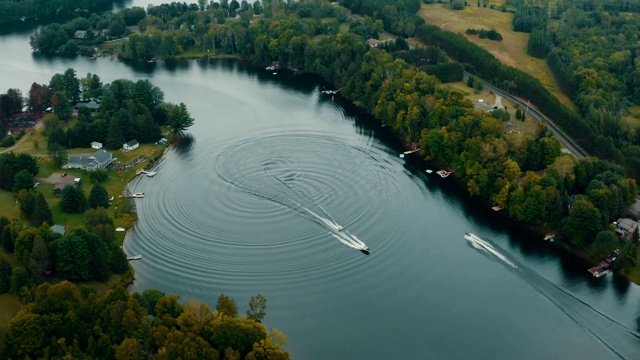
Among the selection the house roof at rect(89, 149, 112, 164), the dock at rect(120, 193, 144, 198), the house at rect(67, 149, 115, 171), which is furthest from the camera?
the house roof at rect(89, 149, 112, 164)

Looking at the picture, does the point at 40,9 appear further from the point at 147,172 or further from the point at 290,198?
the point at 290,198

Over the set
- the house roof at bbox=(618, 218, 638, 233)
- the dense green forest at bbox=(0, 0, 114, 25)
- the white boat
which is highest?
the dense green forest at bbox=(0, 0, 114, 25)

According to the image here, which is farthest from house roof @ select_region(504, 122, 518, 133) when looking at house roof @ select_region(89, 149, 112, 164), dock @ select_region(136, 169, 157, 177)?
house roof @ select_region(89, 149, 112, 164)

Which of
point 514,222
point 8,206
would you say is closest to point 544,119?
point 514,222

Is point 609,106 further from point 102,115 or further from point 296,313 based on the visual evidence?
point 102,115

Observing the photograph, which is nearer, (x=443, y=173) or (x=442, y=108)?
(x=443, y=173)

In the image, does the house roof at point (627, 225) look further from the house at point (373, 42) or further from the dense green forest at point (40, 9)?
the dense green forest at point (40, 9)

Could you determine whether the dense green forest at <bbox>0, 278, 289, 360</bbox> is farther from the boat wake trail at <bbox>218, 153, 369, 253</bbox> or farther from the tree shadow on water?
the tree shadow on water
